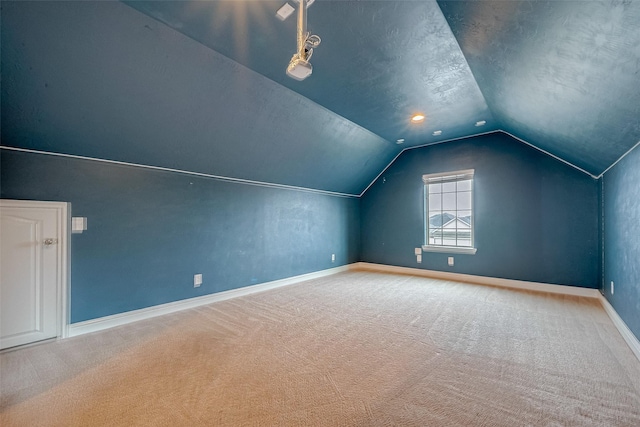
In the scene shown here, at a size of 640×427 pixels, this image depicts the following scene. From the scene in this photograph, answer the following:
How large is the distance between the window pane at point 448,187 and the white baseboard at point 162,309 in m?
3.34

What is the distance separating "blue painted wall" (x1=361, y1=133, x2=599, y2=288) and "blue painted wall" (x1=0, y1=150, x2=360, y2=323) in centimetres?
235

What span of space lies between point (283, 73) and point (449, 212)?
162 inches

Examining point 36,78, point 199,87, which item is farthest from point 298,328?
point 36,78

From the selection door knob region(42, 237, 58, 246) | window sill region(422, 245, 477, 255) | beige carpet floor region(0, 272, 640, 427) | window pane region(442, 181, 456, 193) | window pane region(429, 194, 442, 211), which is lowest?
beige carpet floor region(0, 272, 640, 427)

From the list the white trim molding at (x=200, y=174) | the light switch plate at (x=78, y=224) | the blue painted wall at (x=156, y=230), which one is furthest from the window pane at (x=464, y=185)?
the light switch plate at (x=78, y=224)

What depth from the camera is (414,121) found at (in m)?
4.00

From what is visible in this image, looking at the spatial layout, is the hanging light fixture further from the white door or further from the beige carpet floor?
the white door

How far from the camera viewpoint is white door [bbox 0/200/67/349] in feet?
7.81

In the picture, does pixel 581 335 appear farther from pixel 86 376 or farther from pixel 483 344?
pixel 86 376

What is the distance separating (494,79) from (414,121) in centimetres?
145

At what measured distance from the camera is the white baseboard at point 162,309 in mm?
2760

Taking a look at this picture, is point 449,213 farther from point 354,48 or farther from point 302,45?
point 302,45

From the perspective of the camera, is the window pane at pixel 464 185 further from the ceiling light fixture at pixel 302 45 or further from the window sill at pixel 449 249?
the ceiling light fixture at pixel 302 45

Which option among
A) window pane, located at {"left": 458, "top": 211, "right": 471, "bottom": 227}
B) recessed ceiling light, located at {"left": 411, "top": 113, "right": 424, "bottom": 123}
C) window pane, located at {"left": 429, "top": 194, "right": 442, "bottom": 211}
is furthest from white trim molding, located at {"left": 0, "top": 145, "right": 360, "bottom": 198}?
window pane, located at {"left": 458, "top": 211, "right": 471, "bottom": 227}
